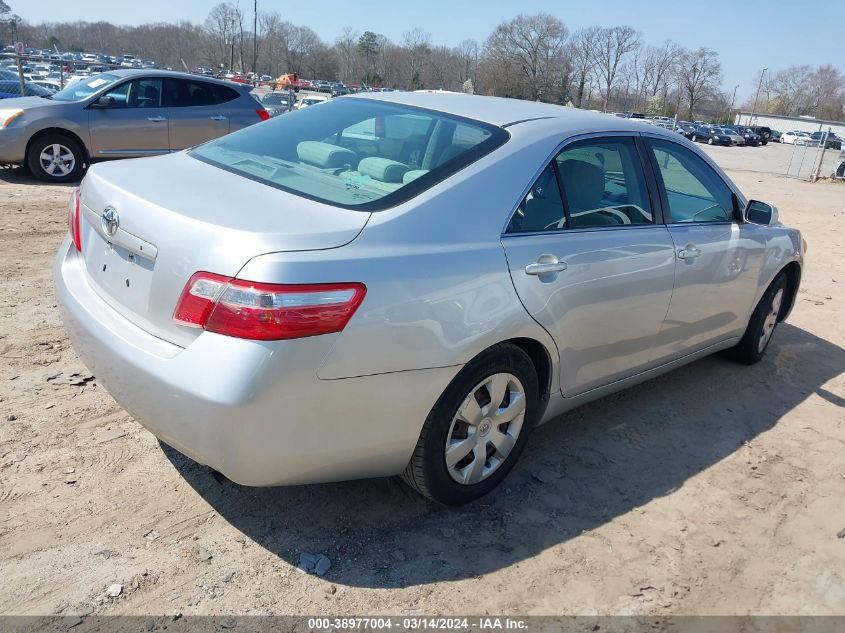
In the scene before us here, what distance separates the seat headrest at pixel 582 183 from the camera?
318 cm

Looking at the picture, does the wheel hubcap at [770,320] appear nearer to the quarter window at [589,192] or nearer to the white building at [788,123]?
the quarter window at [589,192]

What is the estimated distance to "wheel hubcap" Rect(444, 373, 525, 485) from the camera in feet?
9.20

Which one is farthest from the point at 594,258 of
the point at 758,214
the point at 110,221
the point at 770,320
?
the point at 770,320

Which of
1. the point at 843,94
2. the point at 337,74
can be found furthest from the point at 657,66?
the point at 337,74

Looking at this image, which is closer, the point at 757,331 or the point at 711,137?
the point at 757,331

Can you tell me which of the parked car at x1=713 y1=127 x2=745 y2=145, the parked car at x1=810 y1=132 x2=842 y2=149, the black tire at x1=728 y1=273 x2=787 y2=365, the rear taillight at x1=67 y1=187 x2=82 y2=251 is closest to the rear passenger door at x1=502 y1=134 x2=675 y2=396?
the black tire at x1=728 y1=273 x2=787 y2=365

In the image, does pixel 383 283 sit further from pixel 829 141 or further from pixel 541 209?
pixel 829 141

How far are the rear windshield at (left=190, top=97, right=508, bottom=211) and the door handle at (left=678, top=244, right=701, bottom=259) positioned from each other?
1.29 m

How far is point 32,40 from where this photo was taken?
394 feet

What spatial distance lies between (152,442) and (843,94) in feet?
479

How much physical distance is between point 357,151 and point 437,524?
1.66 metres

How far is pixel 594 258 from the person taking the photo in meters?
3.15

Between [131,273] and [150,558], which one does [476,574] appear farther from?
[131,273]

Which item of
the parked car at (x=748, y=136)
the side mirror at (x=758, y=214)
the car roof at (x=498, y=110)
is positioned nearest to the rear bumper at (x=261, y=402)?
the car roof at (x=498, y=110)
